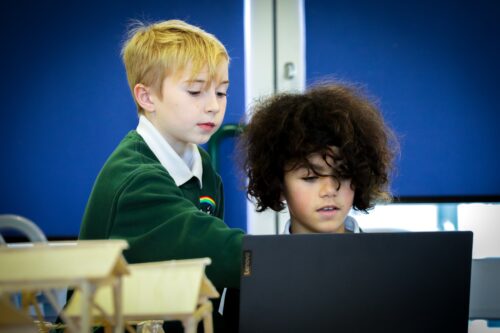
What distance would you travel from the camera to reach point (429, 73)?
7.34 feet

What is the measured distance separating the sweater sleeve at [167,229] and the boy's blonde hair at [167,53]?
274 millimetres

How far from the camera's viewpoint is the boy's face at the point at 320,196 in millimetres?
1195

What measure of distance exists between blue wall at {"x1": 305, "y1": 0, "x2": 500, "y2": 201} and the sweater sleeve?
1.23m

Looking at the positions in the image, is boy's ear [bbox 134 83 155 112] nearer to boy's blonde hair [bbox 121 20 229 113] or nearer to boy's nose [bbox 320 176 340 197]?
boy's blonde hair [bbox 121 20 229 113]

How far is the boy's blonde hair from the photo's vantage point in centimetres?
130

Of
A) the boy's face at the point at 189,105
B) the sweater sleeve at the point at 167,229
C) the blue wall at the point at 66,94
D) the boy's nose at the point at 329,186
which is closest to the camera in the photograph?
the sweater sleeve at the point at 167,229

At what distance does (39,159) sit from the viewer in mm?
2221

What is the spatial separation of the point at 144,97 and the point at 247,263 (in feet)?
2.16

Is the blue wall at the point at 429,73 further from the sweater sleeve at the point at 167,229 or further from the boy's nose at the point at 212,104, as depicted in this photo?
the sweater sleeve at the point at 167,229

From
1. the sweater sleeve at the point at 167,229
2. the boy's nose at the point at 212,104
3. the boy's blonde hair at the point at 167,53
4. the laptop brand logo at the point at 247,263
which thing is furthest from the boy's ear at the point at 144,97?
the laptop brand logo at the point at 247,263

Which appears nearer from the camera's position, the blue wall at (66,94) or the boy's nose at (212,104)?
the boy's nose at (212,104)

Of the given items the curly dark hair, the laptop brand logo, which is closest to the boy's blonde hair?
the curly dark hair

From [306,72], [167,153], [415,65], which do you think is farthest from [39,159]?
[415,65]

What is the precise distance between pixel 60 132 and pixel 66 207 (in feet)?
0.77
